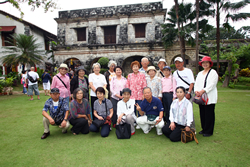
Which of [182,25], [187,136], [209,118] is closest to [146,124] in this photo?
[187,136]

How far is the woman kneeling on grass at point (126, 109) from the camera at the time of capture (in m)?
3.79

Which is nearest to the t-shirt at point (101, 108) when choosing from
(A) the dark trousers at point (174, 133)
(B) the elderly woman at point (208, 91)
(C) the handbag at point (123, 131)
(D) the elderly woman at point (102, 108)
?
(D) the elderly woman at point (102, 108)

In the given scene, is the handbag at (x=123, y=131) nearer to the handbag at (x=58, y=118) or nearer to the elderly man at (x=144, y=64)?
the handbag at (x=58, y=118)

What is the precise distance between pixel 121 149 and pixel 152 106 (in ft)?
4.31

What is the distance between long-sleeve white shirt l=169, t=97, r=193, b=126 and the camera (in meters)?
3.28

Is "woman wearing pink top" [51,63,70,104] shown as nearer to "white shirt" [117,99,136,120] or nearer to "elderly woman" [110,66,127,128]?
"elderly woman" [110,66,127,128]

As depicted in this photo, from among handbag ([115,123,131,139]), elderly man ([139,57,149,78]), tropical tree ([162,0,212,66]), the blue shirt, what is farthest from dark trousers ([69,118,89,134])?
tropical tree ([162,0,212,66])

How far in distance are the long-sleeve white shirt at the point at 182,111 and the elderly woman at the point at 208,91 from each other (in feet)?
1.33

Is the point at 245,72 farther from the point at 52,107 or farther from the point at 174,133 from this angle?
the point at 52,107

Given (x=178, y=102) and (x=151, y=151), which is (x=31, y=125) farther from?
(x=178, y=102)

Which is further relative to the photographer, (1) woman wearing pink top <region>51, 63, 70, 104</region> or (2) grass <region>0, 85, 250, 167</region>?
(1) woman wearing pink top <region>51, 63, 70, 104</region>

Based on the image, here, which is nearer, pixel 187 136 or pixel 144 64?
pixel 187 136

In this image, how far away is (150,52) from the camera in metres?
14.3

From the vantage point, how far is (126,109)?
394 cm
